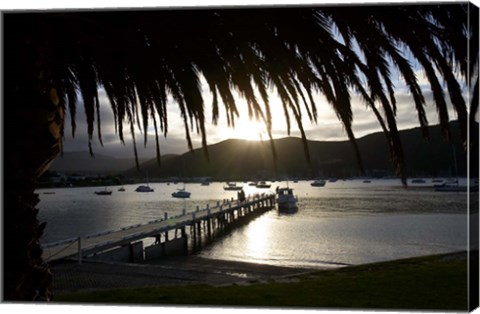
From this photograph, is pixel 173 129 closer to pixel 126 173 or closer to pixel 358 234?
pixel 126 173

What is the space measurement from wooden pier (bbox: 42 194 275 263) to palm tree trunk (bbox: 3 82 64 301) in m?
7.66

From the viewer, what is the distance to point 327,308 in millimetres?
5066

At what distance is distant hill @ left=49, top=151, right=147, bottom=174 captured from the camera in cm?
574

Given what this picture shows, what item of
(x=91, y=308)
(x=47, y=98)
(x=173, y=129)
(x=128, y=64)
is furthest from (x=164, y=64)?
(x=91, y=308)

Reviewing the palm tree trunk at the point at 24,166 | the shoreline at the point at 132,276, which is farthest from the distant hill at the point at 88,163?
the palm tree trunk at the point at 24,166

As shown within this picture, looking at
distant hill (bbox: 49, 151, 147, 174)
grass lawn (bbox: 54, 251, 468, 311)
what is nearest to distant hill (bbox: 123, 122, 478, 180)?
distant hill (bbox: 49, 151, 147, 174)

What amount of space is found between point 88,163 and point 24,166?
305 centimetres

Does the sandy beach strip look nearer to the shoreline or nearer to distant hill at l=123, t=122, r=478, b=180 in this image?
the shoreline

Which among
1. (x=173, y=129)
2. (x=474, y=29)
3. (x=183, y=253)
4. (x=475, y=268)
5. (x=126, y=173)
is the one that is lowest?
(x=183, y=253)

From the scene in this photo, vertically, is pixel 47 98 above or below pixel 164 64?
below

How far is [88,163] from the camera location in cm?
589

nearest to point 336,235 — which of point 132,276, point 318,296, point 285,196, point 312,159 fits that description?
point 285,196

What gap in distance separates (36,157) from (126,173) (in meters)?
3.45

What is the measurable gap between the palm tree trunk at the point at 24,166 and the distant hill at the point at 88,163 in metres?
2.72
